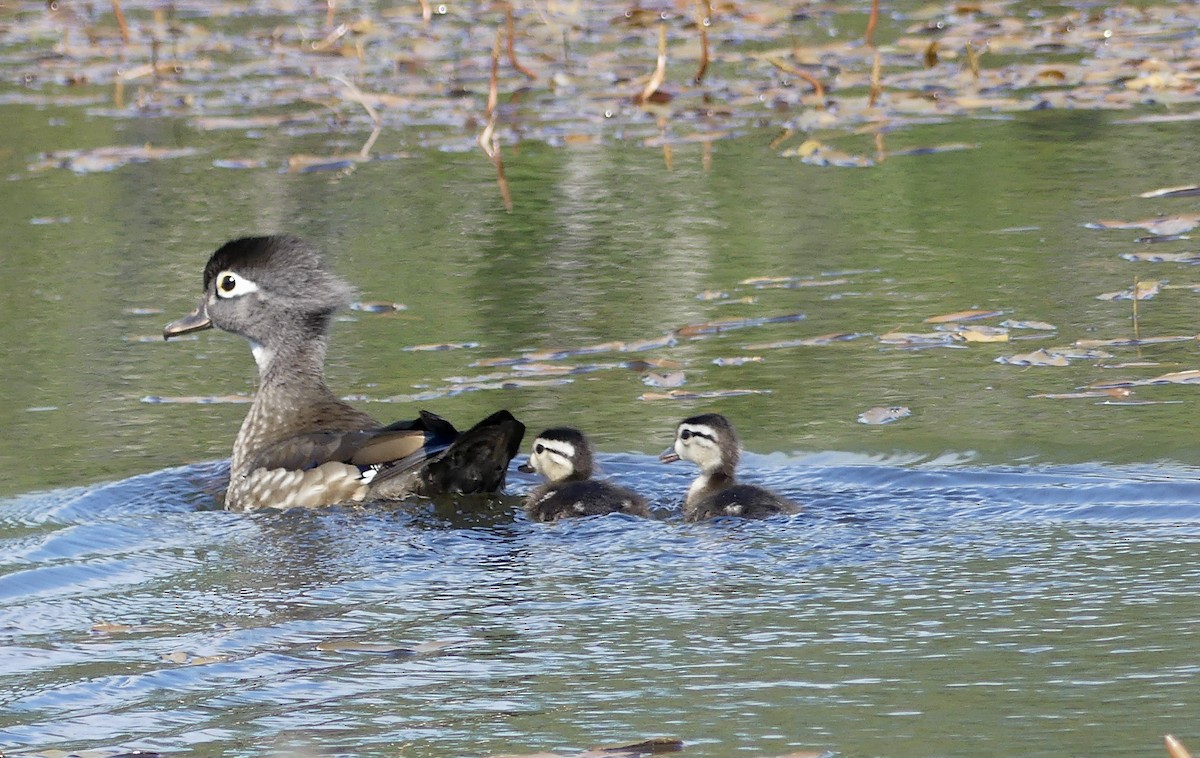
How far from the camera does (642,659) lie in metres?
5.74

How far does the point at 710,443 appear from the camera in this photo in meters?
7.79

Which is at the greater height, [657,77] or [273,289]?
[657,77]

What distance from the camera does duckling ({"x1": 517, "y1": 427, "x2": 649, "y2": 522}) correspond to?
301 inches

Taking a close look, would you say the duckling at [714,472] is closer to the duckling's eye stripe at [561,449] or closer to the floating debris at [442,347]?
the duckling's eye stripe at [561,449]

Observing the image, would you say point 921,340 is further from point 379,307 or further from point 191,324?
point 191,324

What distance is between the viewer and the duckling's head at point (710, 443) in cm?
776

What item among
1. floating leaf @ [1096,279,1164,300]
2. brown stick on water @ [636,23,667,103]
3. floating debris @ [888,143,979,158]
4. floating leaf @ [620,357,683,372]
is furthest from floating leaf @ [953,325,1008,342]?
brown stick on water @ [636,23,667,103]

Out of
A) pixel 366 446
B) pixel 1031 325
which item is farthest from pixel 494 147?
pixel 366 446

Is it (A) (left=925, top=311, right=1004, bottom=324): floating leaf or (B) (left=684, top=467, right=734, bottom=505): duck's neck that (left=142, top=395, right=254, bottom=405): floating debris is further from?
(A) (left=925, top=311, right=1004, bottom=324): floating leaf

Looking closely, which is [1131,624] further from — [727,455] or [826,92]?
[826,92]

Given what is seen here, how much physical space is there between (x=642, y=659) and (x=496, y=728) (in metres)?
→ 0.65

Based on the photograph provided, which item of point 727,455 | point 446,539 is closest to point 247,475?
point 446,539

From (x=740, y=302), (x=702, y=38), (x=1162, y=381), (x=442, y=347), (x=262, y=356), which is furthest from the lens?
(x=702, y=38)

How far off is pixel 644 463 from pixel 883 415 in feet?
3.28
